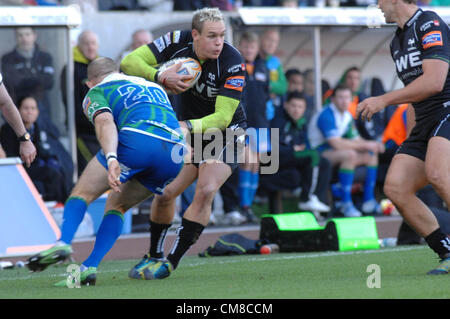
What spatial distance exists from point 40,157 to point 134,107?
5.72 m

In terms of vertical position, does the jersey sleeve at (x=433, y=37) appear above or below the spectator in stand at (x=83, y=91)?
above

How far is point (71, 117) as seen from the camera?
43.0 feet

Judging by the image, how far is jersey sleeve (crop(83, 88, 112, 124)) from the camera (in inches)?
265

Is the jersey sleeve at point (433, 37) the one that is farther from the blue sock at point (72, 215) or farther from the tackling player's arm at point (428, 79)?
the blue sock at point (72, 215)

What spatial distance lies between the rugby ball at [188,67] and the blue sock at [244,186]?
5.59 meters

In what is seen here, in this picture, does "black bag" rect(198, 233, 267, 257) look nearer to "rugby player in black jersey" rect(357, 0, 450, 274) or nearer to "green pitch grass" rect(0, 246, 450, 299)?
"green pitch grass" rect(0, 246, 450, 299)

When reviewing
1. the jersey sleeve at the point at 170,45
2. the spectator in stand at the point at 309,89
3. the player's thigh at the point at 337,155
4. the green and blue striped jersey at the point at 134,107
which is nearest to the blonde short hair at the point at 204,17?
the jersey sleeve at the point at 170,45

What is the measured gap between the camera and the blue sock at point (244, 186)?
13336 mm

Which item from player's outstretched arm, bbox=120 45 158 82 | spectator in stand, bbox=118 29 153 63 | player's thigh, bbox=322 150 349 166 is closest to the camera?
player's outstretched arm, bbox=120 45 158 82

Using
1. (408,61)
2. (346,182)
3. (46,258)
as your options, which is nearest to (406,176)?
(408,61)

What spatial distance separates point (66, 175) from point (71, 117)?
0.91m

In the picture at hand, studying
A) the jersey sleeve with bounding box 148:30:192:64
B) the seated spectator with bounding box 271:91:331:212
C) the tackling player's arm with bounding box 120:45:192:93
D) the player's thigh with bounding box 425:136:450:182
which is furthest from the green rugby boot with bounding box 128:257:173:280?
the seated spectator with bounding box 271:91:331:212
